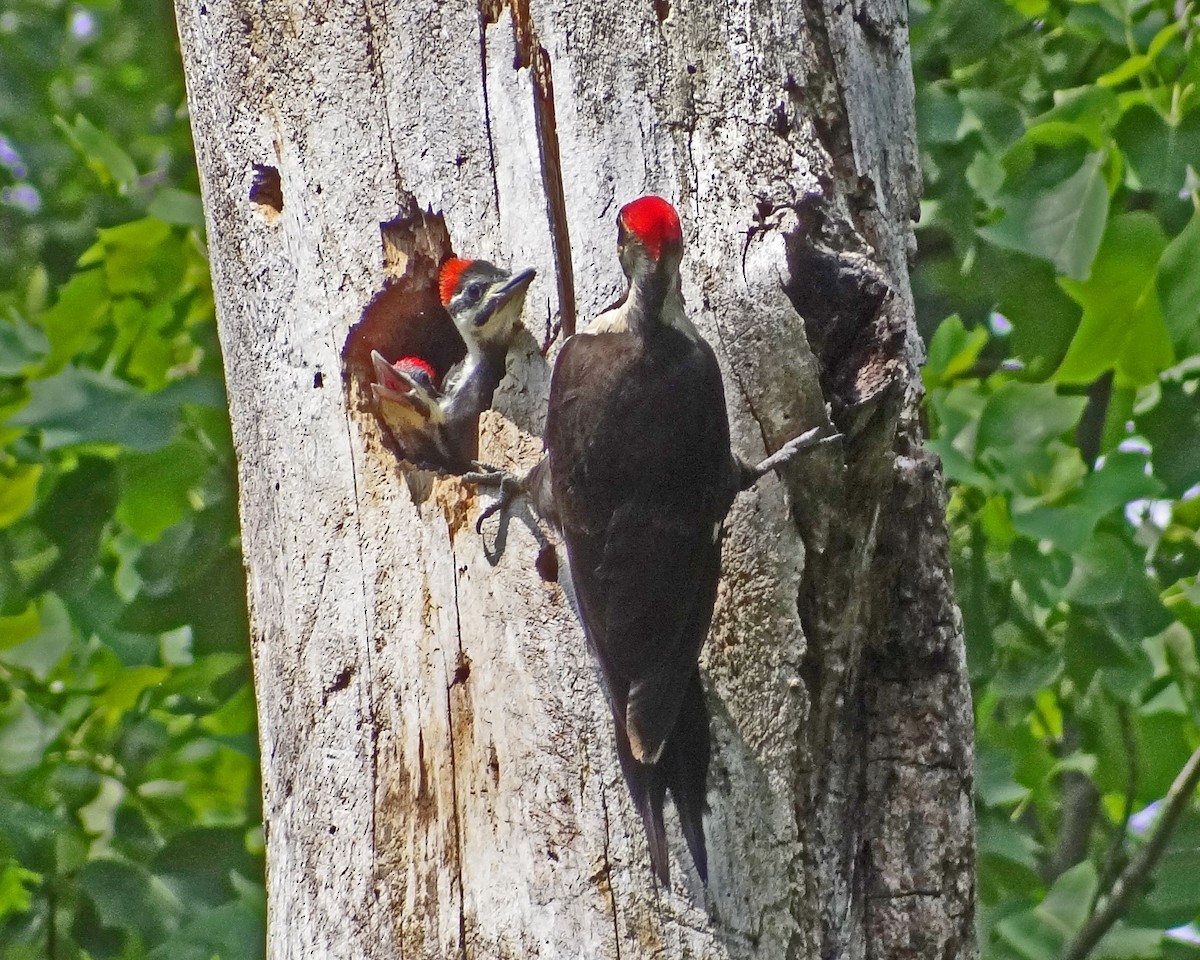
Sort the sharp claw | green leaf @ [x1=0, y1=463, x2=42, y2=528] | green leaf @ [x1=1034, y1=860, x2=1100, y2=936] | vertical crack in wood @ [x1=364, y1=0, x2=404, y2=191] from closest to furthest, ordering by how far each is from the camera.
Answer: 1. the sharp claw
2. vertical crack in wood @ [x1=364, y1=0, x2=404, y2=191]
3. green leaf @ [x1=1034, y1=860, x2=1100, y2=936]
4. green leaf @ [x1=0, y1=463, x2=42, y2=528]

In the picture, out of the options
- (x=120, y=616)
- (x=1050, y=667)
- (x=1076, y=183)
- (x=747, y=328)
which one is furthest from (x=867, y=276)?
(x=120, y=616)

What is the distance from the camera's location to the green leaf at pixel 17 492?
3254mm

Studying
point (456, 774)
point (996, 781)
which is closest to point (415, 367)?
point (456, 774)

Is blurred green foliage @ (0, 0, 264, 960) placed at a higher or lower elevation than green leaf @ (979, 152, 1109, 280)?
lower

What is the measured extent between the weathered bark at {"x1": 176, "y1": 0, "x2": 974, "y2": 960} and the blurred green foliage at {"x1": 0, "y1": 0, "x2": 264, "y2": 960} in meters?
0.87

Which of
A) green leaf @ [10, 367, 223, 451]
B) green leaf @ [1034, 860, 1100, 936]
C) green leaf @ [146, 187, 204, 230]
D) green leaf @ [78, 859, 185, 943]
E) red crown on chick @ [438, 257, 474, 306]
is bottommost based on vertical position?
green leaf @ [1034, 860, 1100, 936]

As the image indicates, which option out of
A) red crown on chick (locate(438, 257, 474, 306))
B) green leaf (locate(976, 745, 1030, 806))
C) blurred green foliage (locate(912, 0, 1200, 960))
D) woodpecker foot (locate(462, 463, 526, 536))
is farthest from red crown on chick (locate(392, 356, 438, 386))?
green leaf (locate(976, 745, 1030, 806))

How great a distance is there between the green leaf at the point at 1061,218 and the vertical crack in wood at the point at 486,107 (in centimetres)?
122

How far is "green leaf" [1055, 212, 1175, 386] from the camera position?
272 cm

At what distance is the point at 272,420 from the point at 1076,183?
5.57 ft

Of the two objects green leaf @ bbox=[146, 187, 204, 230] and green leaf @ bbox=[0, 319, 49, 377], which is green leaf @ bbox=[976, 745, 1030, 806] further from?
green leaf @ bbox=[0, 319, 49, 377]

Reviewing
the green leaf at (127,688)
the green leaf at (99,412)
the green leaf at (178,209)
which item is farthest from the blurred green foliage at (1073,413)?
the green leaf at (127,688)

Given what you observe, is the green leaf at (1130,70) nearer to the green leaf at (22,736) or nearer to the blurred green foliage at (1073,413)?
the blurred green foliage at (1073,413)

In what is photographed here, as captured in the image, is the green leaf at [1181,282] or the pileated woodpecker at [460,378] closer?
the pileated woodpecker at [460,378]
